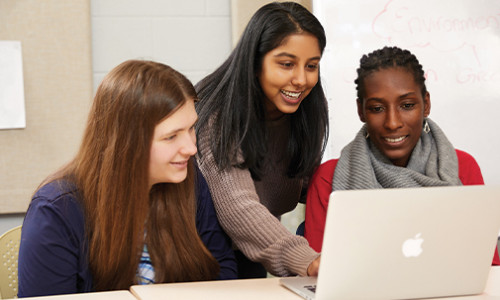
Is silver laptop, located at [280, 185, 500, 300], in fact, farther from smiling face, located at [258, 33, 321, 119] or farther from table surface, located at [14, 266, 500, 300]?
smiling face, located at [258, 33, 321, 119]

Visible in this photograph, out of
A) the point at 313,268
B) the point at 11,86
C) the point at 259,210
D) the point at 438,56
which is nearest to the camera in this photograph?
the point at 313,268

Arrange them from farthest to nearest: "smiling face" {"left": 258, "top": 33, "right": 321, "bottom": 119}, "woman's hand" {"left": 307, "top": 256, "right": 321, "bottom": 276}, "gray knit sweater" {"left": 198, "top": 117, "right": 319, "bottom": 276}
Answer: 1. "smiling face" {"left": 258, "top": 33, "right": 321, "bottom": 119}
2. "gray knit sweater" {"left": 198, "top": 117, "right": 319, "bottom": 276}
3. "woman's hand" {"left": 307, "top": 256, "right": 321, "bottom": 276}

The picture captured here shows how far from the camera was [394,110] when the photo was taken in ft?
5.52

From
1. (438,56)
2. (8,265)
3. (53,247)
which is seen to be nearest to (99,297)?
(53,247)

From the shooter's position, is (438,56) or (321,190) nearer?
(321,190)

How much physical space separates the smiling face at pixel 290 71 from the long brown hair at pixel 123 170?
0.24 metres

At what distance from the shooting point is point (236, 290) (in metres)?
1.27

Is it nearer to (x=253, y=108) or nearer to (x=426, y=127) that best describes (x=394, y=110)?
(x=426, y=127)

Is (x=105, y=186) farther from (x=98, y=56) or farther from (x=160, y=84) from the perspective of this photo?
(x=98, y=56)

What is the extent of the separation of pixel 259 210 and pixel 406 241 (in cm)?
49

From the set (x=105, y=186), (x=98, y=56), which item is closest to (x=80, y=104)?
(x=98, y=56)

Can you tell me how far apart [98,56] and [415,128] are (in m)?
1.30

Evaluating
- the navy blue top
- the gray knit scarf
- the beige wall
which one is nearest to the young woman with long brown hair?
the navy blue top

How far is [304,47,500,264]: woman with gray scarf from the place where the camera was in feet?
5.55
